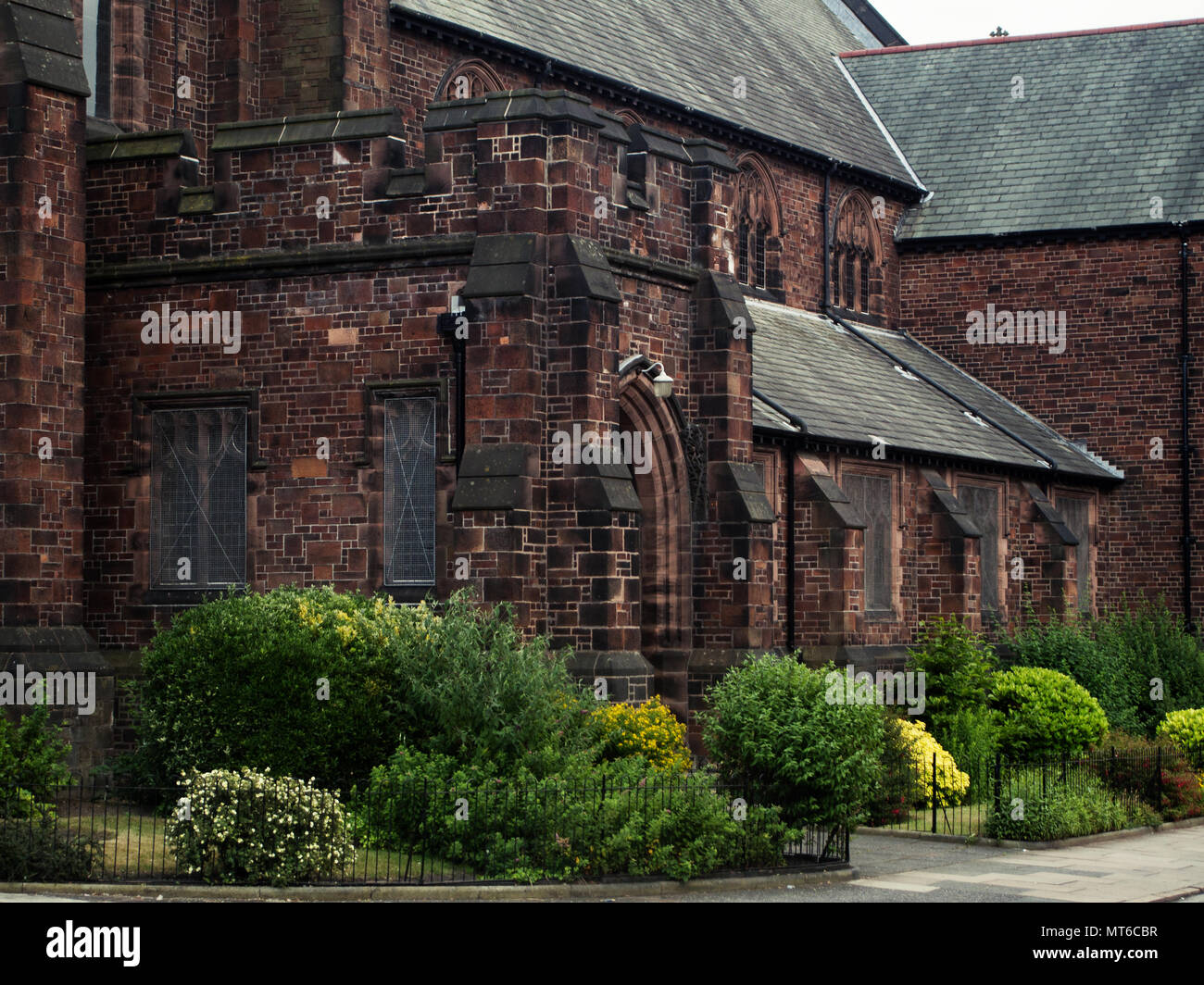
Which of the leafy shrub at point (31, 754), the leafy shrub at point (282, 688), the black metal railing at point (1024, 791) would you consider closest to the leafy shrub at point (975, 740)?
the black metal railing at point (1024, 791)

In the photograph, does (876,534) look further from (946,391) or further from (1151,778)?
(1151,778)

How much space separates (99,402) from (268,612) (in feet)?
18.6

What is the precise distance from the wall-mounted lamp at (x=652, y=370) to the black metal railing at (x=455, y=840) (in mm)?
6628

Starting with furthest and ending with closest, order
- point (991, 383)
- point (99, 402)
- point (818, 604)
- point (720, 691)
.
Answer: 1. point (991, 383)
2. point (818, 604)
3. point (99, 402)
4. point (720, 691)

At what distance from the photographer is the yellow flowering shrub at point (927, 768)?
80.3ft

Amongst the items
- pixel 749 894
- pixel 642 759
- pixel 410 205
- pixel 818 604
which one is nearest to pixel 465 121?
pixel 410 205

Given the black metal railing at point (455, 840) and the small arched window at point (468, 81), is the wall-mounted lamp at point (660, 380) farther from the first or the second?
the small arched window at point (468, 81)

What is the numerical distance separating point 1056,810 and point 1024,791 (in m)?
0.43

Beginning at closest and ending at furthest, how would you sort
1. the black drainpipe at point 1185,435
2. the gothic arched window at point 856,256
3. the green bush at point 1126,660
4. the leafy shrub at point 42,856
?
1. the leafy shrub at point 42,856
2. the green bush at point 1126,660
3. the black drainpipe at point 1185,435
4. the gothic arched window at point 856,256

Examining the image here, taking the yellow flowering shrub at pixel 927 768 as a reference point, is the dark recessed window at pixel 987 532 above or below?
above

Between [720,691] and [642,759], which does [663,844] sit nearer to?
[642,759]

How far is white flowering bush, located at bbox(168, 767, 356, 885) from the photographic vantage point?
16.8m

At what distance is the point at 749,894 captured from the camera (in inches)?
698

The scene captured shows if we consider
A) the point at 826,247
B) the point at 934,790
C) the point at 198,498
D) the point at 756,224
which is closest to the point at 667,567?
the point at 934,790
